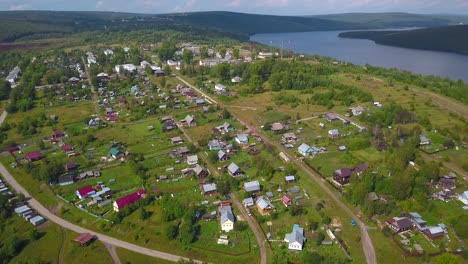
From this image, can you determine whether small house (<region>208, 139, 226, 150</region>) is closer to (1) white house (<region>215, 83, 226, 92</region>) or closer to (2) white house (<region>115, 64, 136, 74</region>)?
(1) white house (<region>215, 83, 226, 92</region>)

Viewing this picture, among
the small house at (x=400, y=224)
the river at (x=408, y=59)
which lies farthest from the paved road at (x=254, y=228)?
the river at (x=408, y=59)

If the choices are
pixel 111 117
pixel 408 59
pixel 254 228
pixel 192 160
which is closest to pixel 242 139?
pixel 192 160

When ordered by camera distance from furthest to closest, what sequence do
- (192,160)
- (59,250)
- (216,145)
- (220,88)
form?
(220,88) → (216,145) → (192,160) → (59,250)

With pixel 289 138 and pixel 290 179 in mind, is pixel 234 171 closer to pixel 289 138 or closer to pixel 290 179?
pixel 290 179

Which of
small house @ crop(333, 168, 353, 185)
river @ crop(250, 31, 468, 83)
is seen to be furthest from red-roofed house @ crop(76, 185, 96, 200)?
river @ crop(250, 31, 468, 83)

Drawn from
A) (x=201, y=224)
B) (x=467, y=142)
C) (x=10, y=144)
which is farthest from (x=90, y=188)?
(x=467, y=142)

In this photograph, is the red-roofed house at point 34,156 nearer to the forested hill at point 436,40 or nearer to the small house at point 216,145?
the small house at point 216,145

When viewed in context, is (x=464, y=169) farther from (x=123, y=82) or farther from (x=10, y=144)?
(x=123, y=82)
